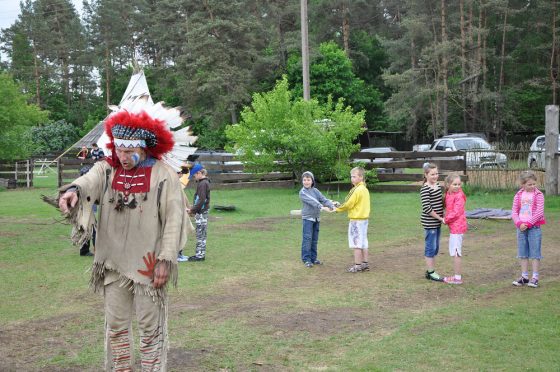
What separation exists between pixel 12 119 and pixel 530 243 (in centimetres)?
2692

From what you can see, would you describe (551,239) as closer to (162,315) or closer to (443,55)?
(162,315)

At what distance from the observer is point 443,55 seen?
4431 centimetres

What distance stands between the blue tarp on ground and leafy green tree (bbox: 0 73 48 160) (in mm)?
21922

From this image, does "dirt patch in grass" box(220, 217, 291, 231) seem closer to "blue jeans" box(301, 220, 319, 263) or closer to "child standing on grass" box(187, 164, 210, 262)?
"child standing on grass" box(187, 164, 210, 262)

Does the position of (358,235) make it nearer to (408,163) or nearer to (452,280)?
(452,280)

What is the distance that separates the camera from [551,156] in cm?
1855

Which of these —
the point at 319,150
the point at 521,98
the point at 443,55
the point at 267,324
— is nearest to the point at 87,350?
the point at 267,324

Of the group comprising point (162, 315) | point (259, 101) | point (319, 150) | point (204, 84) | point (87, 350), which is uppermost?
point (204, 84)

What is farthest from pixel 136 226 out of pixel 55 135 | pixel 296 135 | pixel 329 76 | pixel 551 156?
pixel 55 135

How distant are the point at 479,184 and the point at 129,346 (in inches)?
680

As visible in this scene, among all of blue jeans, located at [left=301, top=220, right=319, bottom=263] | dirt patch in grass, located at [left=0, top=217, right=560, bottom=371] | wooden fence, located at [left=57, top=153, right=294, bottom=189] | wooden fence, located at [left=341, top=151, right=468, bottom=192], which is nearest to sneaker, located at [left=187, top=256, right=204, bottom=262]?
dirt patch in grass, located at [left=0, top=217, right=560, bottom=371]

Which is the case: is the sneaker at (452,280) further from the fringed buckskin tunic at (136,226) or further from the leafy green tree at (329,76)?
the leafy green tree at (329,76)

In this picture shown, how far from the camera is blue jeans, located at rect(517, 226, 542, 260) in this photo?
8.55 metres

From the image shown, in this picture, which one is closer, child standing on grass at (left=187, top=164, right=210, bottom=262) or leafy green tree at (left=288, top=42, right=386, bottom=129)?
child standing on grass at (left=187, top=164, right=210, bottom=262)
